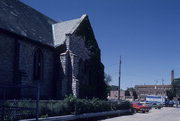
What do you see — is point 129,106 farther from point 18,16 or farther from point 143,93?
point 143,93

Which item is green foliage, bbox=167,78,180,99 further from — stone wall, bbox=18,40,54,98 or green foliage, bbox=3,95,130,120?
stone wall, bbox=18,40,54,98

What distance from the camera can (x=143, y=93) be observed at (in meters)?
117

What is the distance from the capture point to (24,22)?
2258cm

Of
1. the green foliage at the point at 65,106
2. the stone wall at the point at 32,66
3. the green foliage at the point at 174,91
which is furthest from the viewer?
the green foliage at the point at 174,91

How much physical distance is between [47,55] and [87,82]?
6.38m

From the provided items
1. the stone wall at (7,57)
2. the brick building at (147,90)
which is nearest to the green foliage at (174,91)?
the brick building at (147,90)

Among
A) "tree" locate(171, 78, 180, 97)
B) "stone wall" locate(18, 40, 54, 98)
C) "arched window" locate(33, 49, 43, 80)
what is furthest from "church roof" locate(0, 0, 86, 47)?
"tree" locate(171, 78, 180, 97)

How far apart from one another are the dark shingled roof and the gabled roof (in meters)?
0.59

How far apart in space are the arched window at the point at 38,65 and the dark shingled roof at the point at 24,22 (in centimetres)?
124

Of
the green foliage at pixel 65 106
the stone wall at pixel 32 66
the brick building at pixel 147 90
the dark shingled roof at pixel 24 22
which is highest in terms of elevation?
the dark shingled roof at pixel 24 22

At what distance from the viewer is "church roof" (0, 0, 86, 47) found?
2009cm

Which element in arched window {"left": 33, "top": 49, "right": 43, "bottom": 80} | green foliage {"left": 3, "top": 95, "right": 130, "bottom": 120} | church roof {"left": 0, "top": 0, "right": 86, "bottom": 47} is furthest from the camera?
arched window {"left": 33, "top": 49, "right": 43, "bottom": 80}

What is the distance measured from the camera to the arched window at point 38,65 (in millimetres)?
21984

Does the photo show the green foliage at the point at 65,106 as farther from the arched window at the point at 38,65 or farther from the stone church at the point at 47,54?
the arched window at the point at 38,65
